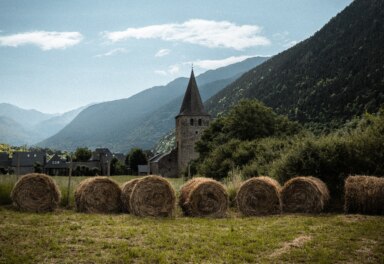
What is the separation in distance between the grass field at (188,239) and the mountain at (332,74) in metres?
78.9

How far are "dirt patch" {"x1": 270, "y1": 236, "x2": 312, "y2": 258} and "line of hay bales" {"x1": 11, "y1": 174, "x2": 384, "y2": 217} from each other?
480 cm

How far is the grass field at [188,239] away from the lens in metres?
7.39

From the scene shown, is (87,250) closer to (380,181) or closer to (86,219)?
(86,219)

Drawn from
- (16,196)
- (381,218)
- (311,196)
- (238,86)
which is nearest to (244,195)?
(311,196)

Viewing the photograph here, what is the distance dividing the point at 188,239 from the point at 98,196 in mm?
5752

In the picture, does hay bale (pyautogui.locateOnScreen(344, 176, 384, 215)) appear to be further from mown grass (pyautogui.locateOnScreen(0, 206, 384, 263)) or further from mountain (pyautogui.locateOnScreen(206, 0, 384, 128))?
mountain (pyautogui.locateOnScreen(206, 0, 384, 128))

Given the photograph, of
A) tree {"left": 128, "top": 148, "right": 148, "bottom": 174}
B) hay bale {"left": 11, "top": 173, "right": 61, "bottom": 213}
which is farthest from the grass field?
tree {"left": 128, "top": 148, "right": 148, "bottom": 174}

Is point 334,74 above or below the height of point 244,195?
above

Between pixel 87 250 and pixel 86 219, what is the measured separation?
432cm

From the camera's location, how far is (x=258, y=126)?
40.3m

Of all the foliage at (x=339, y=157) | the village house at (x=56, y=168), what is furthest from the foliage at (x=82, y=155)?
the foliage at (x=339, y=157)

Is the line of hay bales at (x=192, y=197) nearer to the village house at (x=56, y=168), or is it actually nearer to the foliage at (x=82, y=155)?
the village house at (x=56, y=168)

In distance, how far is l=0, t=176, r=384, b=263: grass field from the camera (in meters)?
7.39

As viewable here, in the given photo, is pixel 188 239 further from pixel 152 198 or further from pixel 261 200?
pixel 261 200
